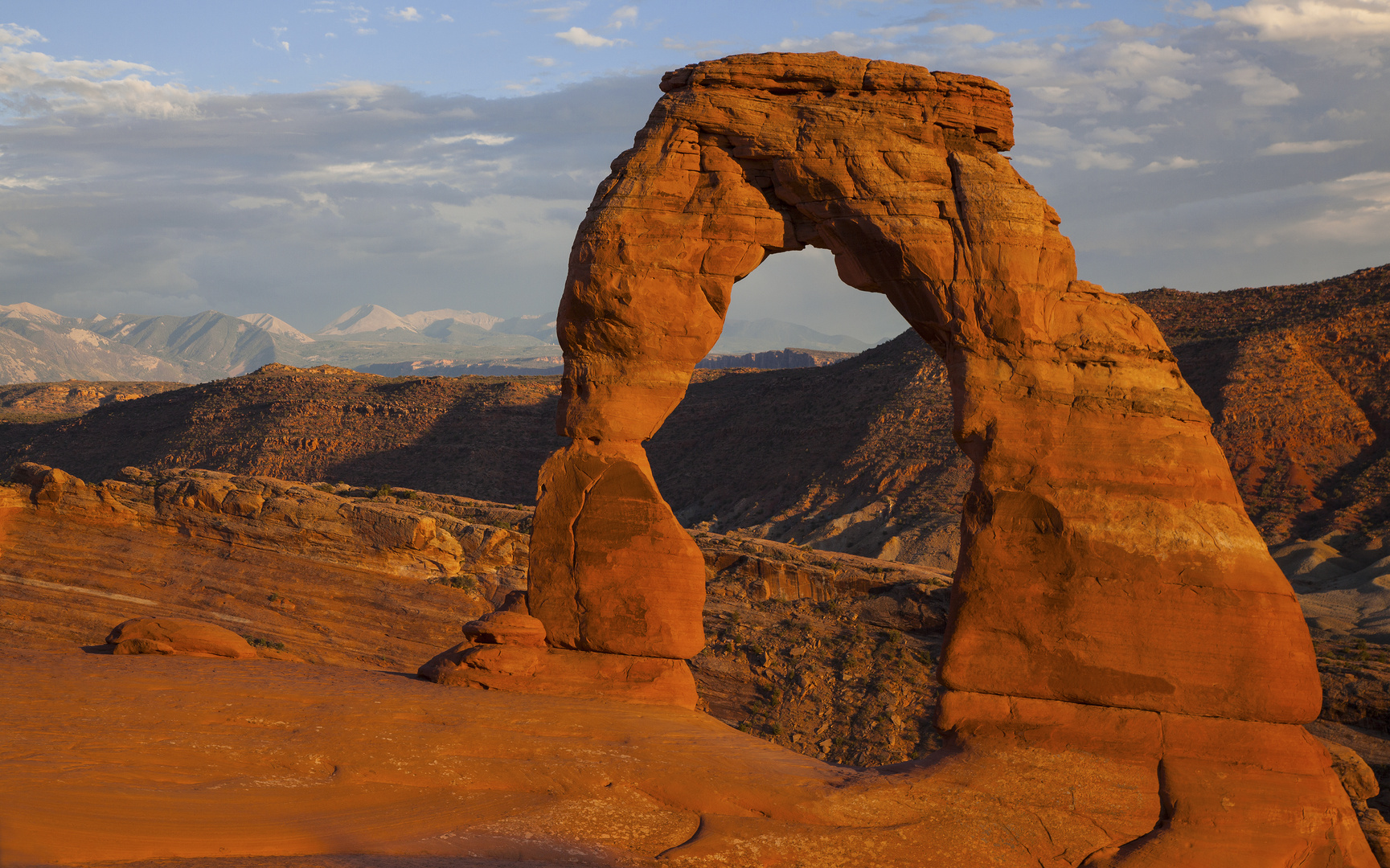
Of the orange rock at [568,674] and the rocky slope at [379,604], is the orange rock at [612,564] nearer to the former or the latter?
the orange rock at [568,674]

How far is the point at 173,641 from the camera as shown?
46.4ft

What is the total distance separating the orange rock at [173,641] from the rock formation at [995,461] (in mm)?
4796

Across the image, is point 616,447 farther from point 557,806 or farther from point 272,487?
point 272,487

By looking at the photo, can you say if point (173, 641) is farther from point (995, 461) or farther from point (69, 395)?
point (69, 395)

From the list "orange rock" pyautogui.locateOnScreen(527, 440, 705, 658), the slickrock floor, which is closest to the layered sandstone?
"orange rock" pyautogui.locateOnScreen(527, 440, 705, 658)

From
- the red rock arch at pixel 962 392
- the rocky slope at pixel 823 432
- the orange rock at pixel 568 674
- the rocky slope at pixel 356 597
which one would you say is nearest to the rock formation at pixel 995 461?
the red rock arch at pixel 962 392

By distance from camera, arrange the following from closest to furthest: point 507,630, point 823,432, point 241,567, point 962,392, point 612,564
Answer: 1. point 962,392
2. point 507,630
3. point 612,564
4. point 241,567
5. point 823,432

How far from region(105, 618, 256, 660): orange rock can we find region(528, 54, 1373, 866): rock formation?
4.80 m

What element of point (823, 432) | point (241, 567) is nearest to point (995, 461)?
point (241, 567)

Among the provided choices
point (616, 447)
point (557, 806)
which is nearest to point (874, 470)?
point (616, 447)

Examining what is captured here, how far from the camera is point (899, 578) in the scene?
93.0ft

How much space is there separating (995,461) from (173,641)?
11.8 m

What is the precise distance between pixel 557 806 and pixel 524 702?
9.12 ft

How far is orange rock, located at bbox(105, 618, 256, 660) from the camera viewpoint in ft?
46.1
